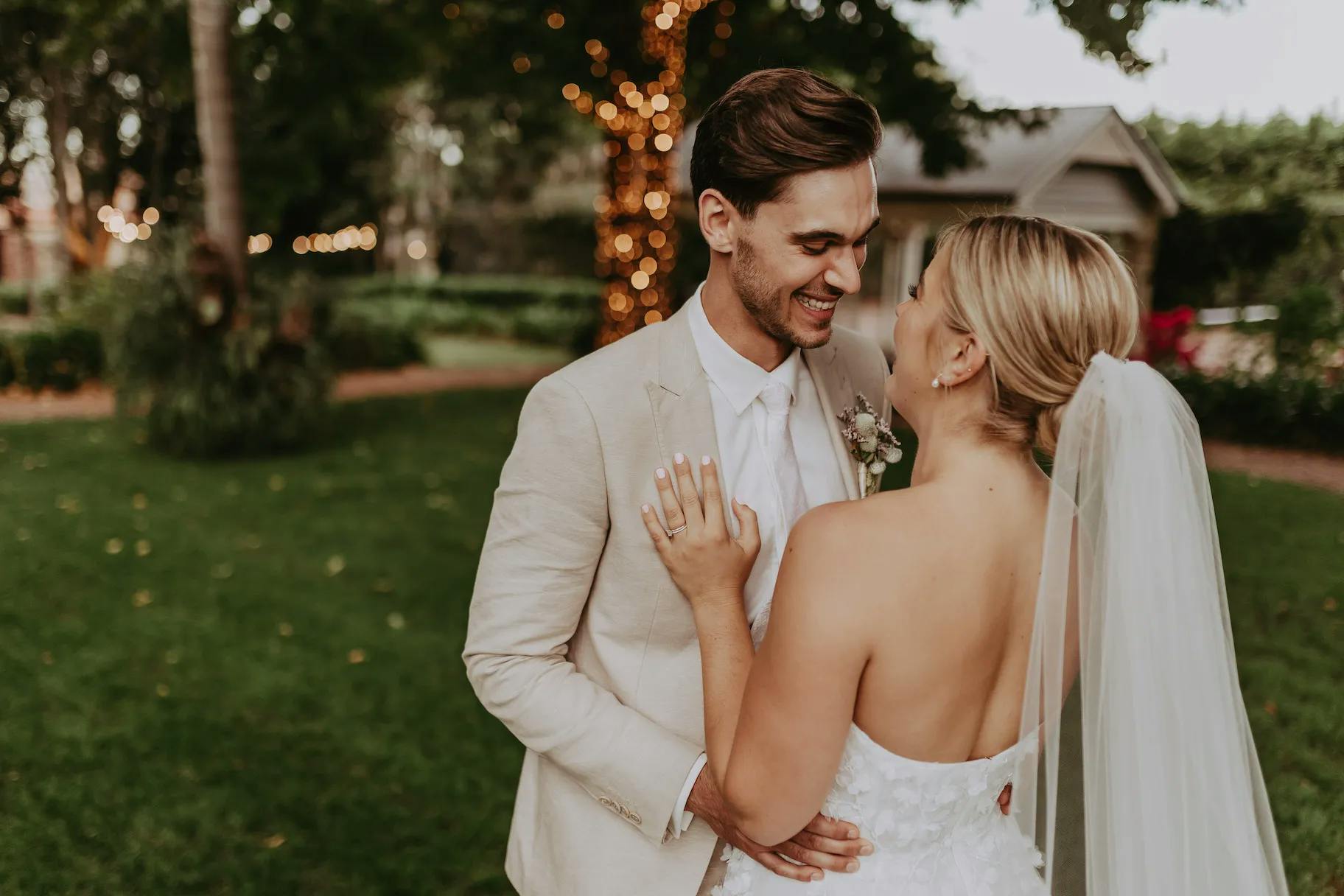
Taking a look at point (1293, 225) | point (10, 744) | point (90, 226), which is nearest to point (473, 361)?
point (90, 226)

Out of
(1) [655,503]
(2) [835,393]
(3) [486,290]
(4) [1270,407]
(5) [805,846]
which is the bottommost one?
(3) [486,290]

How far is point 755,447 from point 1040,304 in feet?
2.27

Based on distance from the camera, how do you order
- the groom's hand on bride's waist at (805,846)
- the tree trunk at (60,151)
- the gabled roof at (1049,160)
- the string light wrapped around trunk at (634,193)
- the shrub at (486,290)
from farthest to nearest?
the shrub at (486,290)
the tree trunk at (60,151)
the gabled roof at (1049,160)
the string light wrapped around trunk at (634,193)
the groom's hand on bride's waist at (805,846)

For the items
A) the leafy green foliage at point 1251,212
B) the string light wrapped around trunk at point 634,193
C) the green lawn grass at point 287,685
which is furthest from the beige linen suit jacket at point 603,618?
the leafy green foliage at point 1251,212

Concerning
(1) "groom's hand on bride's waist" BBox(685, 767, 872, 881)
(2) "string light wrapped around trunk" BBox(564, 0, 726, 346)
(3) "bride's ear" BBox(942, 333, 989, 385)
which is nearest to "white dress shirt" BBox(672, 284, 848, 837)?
(1) "groom's hand on bride's waist" BBox(685, 767, 872, 881)

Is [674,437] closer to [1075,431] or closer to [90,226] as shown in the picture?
[1075,431]

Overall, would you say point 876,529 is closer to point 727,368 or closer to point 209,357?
point 727,368

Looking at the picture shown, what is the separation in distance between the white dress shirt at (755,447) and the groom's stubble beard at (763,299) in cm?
11

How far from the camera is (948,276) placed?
5.63 feet

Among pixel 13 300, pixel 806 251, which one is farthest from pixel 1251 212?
pixel 13 300

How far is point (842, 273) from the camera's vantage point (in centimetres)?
198

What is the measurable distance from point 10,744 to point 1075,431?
16.3ft

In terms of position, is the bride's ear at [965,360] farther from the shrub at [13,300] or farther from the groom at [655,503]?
the shrub at [13,300]

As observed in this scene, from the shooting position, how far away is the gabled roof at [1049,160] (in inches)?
543
